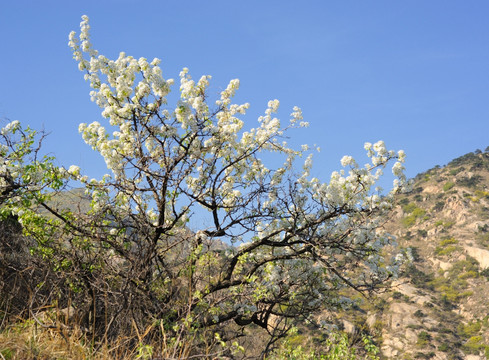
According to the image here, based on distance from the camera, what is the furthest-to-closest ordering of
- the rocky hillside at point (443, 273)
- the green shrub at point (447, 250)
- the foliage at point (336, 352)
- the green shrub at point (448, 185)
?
1. the green shrub at point (448, 185)
2. the green shrub at point (447, 250)
3. the rocky hillside at point (443, 273)
4. the foliage at point (336, 352)

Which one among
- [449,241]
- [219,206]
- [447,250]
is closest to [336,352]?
[219,206]

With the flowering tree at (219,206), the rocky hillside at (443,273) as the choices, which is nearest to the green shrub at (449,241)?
the rocky hillside at (443,273)

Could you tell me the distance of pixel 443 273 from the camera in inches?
2581

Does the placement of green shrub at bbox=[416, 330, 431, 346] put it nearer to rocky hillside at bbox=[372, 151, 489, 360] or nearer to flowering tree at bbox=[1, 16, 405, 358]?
rocky hillside at bbox=[372, 151, 489, 360]

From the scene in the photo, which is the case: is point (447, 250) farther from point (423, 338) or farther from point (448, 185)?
point (423, 338)

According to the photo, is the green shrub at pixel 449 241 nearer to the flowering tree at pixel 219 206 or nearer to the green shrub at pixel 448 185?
the green shrub at pixel 448 185

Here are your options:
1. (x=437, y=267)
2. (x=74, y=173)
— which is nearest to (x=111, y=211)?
(x=74, y=173)

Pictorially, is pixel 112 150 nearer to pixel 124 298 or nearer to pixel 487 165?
pixel 124 298

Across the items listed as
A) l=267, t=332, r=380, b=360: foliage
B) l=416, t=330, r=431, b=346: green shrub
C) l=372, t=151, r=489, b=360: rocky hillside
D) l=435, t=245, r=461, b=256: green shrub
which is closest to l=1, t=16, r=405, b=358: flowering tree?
l=267, t=332, r=380, b=360: foliage

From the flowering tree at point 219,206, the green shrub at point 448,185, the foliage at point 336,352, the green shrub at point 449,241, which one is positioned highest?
the green shrub at point 448,185

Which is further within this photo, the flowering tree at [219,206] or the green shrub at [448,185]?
the green shrub at [448,185]

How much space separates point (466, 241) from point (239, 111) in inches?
2616

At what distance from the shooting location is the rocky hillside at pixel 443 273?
167 ft

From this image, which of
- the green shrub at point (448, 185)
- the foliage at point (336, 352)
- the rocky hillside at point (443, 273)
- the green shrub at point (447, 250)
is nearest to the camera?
the foliage at point (336, 352)
